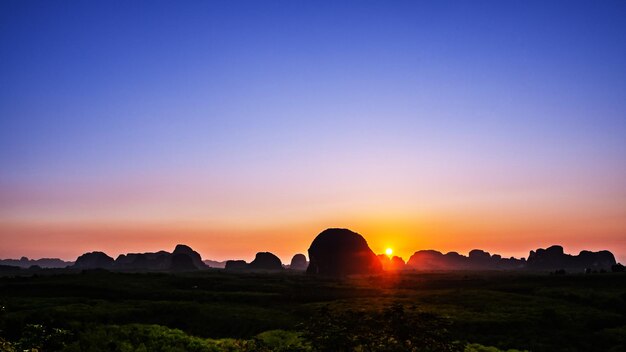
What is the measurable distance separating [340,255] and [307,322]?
13804 cm

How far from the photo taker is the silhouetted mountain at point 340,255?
164 meters

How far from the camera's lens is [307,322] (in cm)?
2955

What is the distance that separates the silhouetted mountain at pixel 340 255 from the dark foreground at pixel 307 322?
9556 cm

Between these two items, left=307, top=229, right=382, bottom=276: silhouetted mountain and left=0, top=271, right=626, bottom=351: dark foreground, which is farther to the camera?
left=307, top=229, right=382, bottom=276: silhouetted mountain

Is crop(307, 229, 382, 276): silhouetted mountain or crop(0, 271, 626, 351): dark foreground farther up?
crop(307, 229, 382, 276): silhouetted mountain

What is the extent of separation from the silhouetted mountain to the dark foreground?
95.6m

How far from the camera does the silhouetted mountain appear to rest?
164000 millimetres

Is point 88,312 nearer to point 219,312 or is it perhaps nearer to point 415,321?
point 219,312

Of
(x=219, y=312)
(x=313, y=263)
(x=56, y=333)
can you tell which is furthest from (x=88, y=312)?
(x=313, y=263)

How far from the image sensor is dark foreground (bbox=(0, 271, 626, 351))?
1780 cm

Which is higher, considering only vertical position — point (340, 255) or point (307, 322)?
point (340, 255)

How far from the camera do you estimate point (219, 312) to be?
46875mm

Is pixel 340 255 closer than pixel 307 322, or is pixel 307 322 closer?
pixel 307 322

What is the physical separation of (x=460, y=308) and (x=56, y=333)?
4334 centimetres
